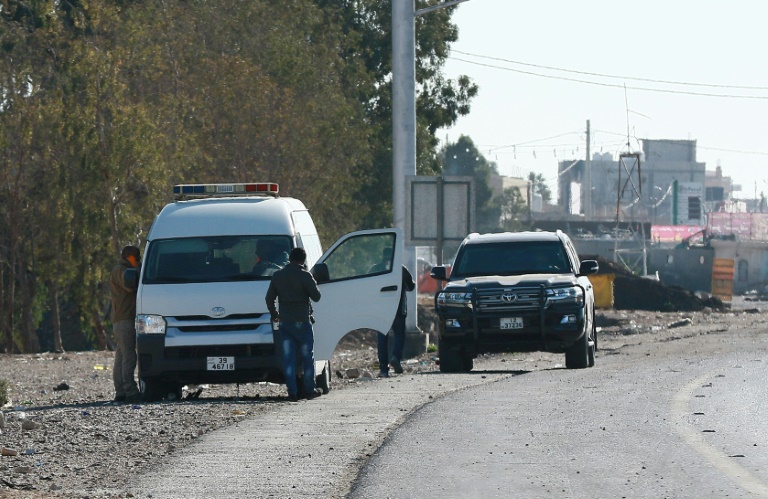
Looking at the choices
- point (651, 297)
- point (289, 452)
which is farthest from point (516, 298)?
point (651, 297)

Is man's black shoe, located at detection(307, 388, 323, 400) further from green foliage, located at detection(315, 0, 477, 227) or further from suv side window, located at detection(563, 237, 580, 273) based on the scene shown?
green foliage, located at detection(315, 0, 477, 227)

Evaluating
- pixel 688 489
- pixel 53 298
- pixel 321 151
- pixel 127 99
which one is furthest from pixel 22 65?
pixel 688 489

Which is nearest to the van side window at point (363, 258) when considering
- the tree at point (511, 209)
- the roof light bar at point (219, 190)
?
the roof light bar at point (219, 190)

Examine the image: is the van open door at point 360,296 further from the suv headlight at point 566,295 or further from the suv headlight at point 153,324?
the suv headlight at point 566,295

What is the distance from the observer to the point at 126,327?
16.9m

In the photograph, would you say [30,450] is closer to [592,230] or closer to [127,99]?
[127,99]

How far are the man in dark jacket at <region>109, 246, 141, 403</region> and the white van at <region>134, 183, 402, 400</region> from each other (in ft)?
1.29

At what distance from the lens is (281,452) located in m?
10.9

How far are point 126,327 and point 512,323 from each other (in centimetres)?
566

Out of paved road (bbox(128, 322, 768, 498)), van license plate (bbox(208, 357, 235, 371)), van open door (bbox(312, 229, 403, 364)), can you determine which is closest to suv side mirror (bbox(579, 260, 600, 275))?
paved road (bbox(128, 322, 768, 498))

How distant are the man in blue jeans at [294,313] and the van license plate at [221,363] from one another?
0.59m

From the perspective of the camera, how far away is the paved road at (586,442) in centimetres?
898

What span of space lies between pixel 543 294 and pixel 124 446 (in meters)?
9.13

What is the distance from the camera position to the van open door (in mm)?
16906
